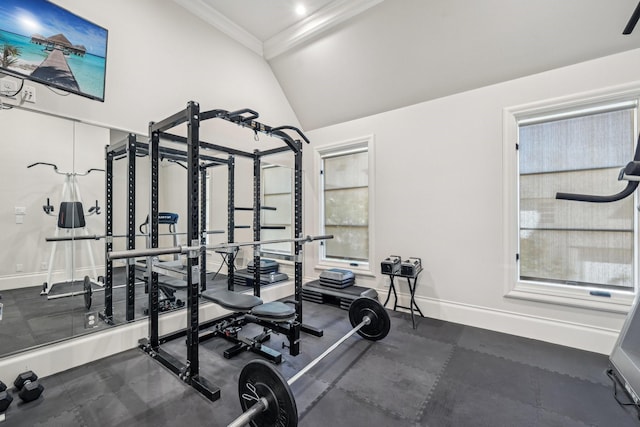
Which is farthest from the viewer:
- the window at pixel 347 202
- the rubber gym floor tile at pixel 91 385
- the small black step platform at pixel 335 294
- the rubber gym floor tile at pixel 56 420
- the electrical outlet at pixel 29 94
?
the window at pixel 347 202

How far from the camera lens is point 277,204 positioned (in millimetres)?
4613

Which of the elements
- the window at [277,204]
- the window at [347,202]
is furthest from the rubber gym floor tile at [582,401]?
the window at [277,204]

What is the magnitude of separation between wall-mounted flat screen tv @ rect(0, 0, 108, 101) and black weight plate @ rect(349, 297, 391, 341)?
11.0ft

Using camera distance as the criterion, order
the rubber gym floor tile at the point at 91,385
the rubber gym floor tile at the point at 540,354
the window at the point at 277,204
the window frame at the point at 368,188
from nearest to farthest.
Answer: the rubber gym floor tile at the point at 91,385 → the rubber gym floor tile at the point at 540,354 → the window frame at the point at 368,188 → the window at the point at 277,204

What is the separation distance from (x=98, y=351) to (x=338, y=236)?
3.29m

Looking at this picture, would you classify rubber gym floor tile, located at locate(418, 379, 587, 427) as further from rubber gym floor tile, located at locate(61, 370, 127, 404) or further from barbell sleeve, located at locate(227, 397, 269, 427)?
rubber gym floor tile, located at locate(61, 370, 127, 404)

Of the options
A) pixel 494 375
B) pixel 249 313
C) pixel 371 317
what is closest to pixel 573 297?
pixel 494 375

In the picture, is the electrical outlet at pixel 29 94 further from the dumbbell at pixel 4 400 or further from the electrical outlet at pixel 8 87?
the dumbbell at pixel 4 400

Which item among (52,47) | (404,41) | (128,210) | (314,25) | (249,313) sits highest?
(314,25)

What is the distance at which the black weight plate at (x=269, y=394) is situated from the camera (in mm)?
1468

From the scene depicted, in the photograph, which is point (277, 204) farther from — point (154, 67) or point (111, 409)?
point (111, 409)

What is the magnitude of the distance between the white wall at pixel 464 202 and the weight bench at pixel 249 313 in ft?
6.46

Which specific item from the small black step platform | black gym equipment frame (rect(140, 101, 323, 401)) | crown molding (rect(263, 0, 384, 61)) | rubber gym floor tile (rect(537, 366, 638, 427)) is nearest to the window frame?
the small black step platform

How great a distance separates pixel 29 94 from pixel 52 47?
458mm
